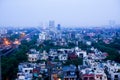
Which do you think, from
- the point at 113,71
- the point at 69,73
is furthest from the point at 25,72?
the point at 113,71

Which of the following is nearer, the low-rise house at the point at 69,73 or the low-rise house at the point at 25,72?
the low-rise house at the point at 25,72

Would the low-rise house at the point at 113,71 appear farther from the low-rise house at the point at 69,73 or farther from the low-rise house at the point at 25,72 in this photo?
the low-rise house at the point at 25,72

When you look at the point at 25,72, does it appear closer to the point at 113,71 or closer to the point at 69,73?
the point at 69,73

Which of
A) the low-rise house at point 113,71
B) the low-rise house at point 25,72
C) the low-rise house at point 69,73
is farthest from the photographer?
the low-rise house at point 113,71

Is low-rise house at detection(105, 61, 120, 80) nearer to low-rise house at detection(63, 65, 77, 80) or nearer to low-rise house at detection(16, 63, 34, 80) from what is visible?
low-rise house at detection(63, 65, 77, 80)

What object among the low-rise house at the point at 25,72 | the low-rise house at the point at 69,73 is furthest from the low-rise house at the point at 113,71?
the low-rise house at the point at 25,72

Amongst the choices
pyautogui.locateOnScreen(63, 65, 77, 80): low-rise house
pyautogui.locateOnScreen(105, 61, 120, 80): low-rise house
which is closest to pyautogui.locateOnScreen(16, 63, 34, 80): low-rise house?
pyautogui.locateOnScreen(63, 65, 77, 80): low-rise house

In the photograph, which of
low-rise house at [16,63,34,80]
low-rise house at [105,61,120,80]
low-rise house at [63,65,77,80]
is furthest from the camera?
low-rise house at [105,61,120,80]

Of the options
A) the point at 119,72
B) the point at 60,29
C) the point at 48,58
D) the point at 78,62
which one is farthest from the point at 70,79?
the point at 60,29

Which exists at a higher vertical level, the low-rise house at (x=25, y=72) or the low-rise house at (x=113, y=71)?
the low-rise house at (x=25, y=72)

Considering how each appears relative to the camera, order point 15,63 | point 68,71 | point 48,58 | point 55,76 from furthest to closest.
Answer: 1. point 48,58
2. point 15,63
3. point 68,71
4. point 55,76

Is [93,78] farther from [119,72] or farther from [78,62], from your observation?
[78,62]
